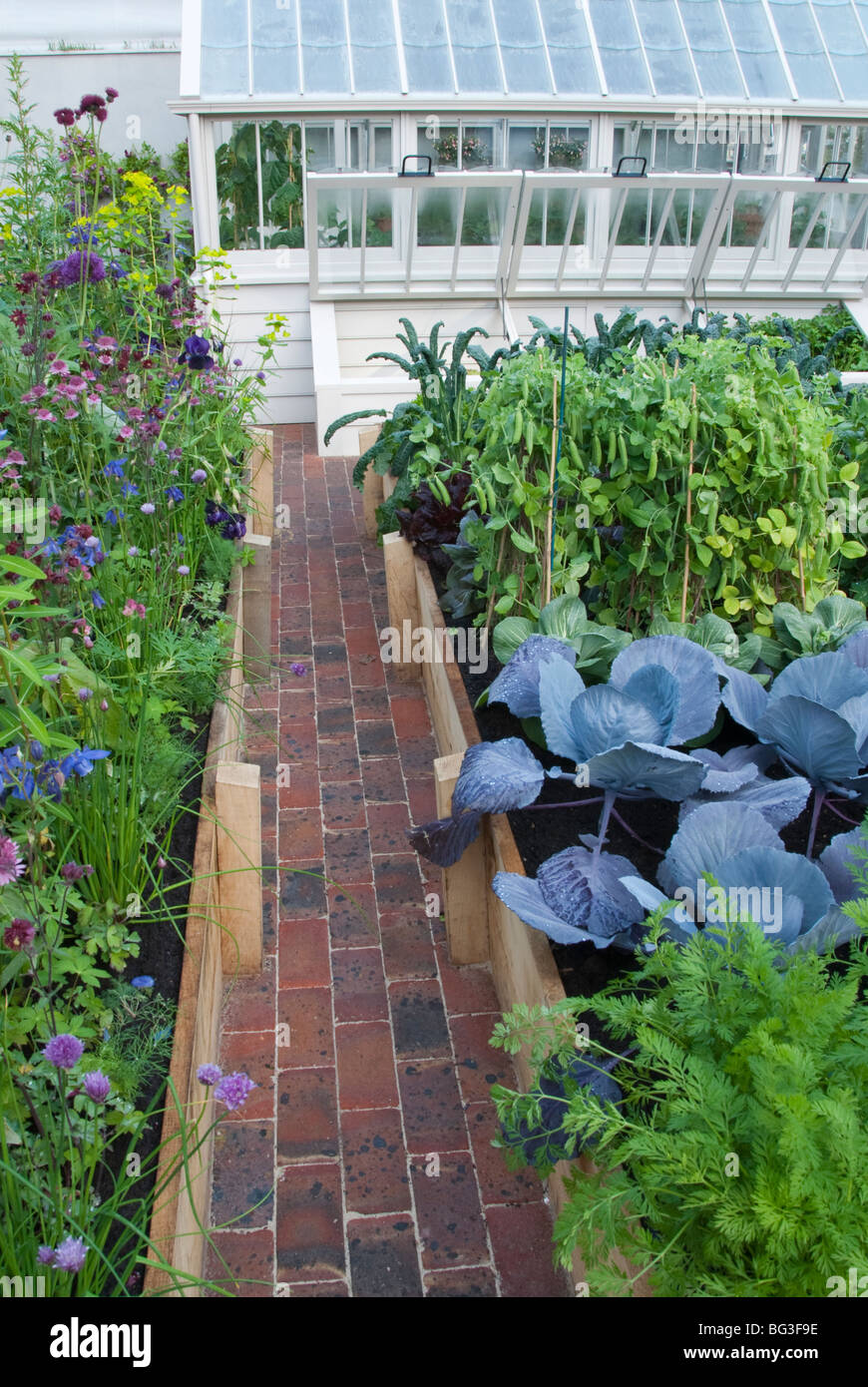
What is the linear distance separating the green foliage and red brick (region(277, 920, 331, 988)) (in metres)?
1.08

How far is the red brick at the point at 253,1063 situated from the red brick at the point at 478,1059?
0.43m

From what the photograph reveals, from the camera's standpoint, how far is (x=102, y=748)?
79.6 inches

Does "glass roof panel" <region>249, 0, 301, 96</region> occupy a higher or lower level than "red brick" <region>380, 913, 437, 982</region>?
higher

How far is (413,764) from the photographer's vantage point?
3473 mm

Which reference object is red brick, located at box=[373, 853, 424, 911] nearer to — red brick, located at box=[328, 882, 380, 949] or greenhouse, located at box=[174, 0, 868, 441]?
red brick, located at box=[328, 882, 380, 949]

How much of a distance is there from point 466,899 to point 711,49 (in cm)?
767

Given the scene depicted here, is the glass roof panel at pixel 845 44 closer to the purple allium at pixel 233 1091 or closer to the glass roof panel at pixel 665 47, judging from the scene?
the glass roof panel at pixel 665 47

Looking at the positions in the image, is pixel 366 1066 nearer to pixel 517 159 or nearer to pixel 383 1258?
pixel 383 1258

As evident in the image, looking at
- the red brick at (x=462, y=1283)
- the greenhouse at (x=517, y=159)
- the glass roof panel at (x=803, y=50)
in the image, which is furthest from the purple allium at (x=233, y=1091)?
the glass roof panel at (x=803, y=50)

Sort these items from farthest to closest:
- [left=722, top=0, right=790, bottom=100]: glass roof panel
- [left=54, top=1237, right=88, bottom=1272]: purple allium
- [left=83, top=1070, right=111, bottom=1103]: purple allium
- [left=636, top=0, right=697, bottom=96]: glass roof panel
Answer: [left=722, top=0, right=790, bottom=100]: glass roof panel
[left=636, top=0, right=697, bottom=96]: glass roof panel
[left=83, top=1070, right=111, bottom=1103]: purple allium
[left=54, top=1237, right=88, bottom=1272]: purple allium

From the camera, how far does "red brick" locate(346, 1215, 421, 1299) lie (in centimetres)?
190

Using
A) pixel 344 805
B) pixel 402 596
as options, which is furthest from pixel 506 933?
pixel 402 596

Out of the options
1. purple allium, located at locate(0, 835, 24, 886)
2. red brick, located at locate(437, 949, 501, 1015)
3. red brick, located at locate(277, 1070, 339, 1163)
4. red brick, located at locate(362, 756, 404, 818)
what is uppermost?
purple allium, located at locate(0, 835, 24, 886)

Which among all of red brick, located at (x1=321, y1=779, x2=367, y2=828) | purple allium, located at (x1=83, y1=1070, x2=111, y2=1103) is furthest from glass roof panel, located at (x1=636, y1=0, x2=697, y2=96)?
→ purple allium, located at (x1=83, y1=1070, x2=111, y2=1103)
